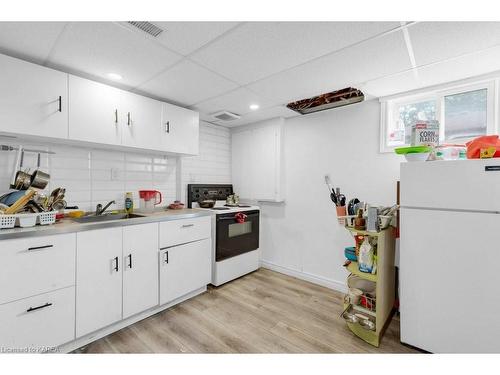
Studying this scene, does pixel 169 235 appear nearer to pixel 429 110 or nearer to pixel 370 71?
pixel 370 71

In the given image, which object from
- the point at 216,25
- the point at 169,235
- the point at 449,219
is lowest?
the point at 169,235

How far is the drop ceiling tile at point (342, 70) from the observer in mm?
1517

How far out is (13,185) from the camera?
68.2 inches

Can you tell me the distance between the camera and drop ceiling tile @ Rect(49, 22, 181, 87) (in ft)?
4.47

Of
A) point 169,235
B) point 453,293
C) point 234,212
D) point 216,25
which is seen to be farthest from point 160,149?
point 453,293

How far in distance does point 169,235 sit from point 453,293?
88.9 inches

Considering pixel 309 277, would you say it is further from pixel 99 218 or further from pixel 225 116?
pixel 99 218

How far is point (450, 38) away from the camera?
1392mm

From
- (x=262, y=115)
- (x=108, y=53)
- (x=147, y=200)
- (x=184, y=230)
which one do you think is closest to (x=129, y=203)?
(x=147, y=200)

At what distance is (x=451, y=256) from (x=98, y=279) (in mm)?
2521

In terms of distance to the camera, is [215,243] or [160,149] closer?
[160,149]

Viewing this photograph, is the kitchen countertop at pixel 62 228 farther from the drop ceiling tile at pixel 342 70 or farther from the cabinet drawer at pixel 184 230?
the drop ceiling tile at pixel 342 70

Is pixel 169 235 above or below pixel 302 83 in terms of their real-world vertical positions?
below

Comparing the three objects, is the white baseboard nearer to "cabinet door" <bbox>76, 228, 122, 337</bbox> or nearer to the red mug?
the red mug
